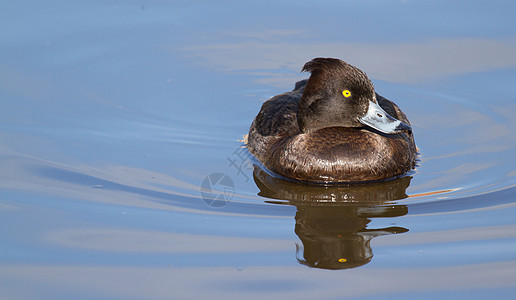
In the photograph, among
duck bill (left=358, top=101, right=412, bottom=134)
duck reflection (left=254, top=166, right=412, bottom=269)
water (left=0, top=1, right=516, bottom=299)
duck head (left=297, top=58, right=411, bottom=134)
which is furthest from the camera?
duck bill (left=358, top=101, right=412, bottom=134)

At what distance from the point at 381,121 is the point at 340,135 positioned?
387 mm

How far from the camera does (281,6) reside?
1091cm

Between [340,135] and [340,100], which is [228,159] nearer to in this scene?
[340,135]

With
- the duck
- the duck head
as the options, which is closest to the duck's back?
the duck

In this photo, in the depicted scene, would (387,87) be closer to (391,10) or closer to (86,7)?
(391,10)

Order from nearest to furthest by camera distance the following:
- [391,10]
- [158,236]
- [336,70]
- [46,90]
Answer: [158,236]
[336,70]
[46,90]
[391,10]

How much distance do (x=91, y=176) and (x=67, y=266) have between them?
1.65 meters

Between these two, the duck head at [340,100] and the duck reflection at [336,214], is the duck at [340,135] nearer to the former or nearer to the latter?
the duck head at [340,100]

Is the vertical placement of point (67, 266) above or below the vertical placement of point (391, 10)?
below

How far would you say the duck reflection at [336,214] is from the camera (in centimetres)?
580

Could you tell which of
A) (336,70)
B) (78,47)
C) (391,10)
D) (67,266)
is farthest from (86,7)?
(67,266)

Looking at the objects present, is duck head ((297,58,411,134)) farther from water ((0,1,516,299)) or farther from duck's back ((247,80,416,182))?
water ((0,1,516,299))

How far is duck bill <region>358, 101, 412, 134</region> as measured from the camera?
23.3 ft

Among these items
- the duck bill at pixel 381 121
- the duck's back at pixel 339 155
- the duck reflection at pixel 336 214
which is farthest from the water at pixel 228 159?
the duck bill at pixel 381 121
